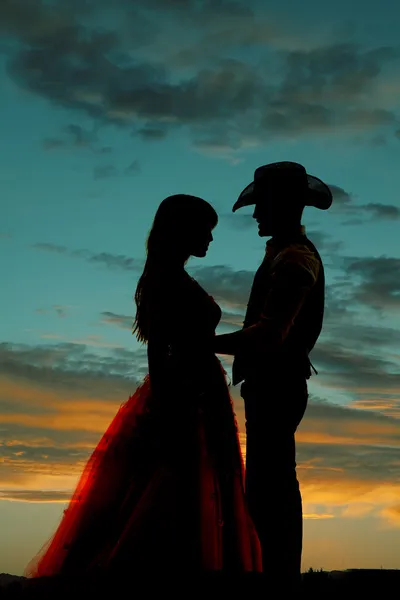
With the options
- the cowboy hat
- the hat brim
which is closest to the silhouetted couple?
the cowboy hat

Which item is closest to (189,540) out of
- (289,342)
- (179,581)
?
(179,581)

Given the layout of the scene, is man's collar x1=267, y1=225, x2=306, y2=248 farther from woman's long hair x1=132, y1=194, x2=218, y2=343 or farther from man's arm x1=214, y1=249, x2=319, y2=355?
woman's long hair x1=132, y1=194, x2=218, y2=343

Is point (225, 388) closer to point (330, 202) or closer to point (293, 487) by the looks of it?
point (293, 487)

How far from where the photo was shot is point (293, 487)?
6961mm

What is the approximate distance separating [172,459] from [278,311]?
1407 millimetres

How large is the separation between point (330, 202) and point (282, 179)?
1.03 meters

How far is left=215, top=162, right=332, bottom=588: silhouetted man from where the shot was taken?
6.92 meters

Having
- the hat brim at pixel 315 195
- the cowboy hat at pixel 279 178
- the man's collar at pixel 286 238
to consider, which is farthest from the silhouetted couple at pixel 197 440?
the hat brim at pixel 315 195

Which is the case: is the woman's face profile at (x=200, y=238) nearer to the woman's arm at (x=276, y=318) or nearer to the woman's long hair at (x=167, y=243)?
the woman's long hair at (x=167, y=243)

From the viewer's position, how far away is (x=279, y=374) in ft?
23.0

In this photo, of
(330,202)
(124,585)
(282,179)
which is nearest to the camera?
(124,585)

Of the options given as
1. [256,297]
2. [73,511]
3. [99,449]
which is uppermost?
[256,297]

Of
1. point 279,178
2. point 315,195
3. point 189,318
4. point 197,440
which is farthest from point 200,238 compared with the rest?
point 315,195

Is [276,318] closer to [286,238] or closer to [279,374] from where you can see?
[279,374]
